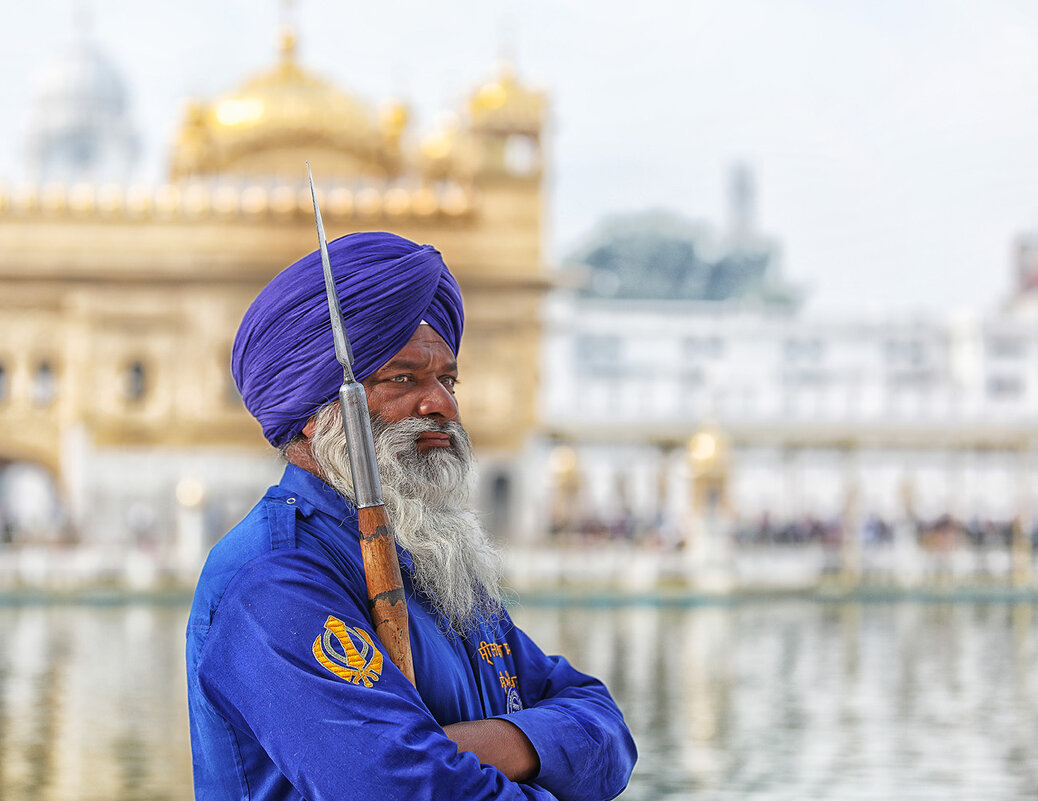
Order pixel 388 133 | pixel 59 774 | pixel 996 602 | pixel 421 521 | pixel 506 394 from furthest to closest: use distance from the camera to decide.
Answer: pixel 388 133 < pixel 506 394 < pixel 996 602 < pixel 59 774 < pixel 421 521

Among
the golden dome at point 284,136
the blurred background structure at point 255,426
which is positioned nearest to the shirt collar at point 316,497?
the blurred background structure at point 255,426

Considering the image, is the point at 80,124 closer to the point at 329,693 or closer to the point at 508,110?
the point at 508,110

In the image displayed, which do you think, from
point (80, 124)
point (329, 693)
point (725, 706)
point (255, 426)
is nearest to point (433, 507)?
point (329, 693)

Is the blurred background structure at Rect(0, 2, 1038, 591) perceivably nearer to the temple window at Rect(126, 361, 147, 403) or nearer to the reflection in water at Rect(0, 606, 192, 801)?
the temple window at Rect(126, 361, 147, 403)

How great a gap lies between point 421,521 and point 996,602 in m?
19.9

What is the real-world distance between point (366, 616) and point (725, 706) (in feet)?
25.3

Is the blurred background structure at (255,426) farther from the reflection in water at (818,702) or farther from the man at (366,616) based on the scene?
Result: the man at (366,616)

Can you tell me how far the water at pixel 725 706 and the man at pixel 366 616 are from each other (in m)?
4.63

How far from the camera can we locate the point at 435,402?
182 cm

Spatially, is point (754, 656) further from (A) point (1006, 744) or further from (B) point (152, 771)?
(B) point (152, 771)

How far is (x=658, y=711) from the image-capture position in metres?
8.79

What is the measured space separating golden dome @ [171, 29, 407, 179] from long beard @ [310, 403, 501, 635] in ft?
84.9

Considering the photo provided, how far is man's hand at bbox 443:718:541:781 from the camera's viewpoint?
65.1 inches

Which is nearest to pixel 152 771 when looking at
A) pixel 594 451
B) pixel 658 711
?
pixel 658 711
